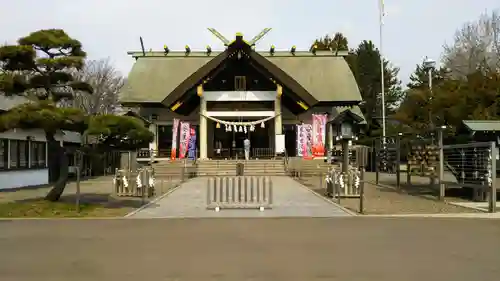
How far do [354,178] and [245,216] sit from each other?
660 centimetres

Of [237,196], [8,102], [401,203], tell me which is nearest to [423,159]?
[401,203]

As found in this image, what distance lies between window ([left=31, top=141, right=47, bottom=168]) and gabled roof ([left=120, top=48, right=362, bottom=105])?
456 inches

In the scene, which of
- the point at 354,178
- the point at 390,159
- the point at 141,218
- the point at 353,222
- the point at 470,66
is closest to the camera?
the point at 353,222

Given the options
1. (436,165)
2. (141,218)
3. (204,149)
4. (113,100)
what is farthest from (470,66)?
(141,218)

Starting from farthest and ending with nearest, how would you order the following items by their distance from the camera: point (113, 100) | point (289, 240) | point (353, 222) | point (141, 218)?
point (113, 100) → point (141, 218) → point (353, 222) → point (289, 240)

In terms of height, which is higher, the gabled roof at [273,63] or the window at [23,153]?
the gabled roof at [273,63]

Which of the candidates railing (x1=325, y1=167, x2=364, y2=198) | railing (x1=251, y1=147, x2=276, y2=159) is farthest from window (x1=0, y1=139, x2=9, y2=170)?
railing (x1=251, y1=147, x2=276, y2=159)

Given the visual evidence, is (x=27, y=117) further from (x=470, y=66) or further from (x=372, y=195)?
(x=470, y=66)

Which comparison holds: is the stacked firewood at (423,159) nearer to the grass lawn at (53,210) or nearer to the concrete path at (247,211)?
the concrete path at (247,211)

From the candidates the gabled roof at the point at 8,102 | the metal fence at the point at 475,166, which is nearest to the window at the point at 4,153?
the gabled roof at the point at 8,102

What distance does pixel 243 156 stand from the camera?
39188 millimetres

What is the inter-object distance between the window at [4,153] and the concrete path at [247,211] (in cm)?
893

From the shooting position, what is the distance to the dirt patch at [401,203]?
16.4 metres

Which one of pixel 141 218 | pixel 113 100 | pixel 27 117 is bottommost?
pixel 141 218
